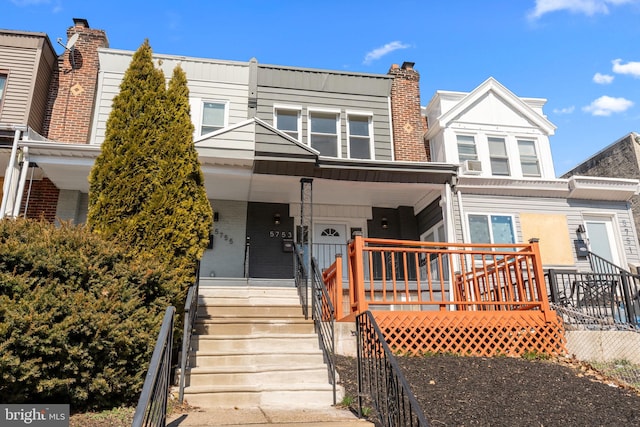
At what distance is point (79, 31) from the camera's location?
12023 millimetres

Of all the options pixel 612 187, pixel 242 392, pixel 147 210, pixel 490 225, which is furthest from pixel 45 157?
pixel 612 187

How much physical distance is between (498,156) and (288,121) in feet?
19.4

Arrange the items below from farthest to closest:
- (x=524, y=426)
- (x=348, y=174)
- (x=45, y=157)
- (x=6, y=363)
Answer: (x=348, y=174) → (x=45, y=157) → (x=524, y=426) → (x=6, y=363)

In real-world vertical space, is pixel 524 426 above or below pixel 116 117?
below

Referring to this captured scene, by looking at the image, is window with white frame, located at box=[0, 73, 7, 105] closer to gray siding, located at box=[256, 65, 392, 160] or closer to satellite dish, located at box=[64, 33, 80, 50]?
satellite dish, located at box=[64, 33, 80, 50]

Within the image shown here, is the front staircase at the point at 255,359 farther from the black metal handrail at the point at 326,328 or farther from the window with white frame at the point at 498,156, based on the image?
the window with white frame at the point at 498,156

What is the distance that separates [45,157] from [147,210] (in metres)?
4.57

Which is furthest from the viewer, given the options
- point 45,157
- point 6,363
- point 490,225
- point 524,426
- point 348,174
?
point 490,225

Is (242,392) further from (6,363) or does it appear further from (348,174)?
(348,174)

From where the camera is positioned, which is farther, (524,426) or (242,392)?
(242,392)

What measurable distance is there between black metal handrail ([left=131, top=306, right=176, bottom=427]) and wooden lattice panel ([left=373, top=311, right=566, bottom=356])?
345 centimetres

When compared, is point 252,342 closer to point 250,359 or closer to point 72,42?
point 250,359

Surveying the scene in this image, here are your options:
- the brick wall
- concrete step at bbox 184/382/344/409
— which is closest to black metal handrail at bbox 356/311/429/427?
concrete step at bbox 184/382/344/409

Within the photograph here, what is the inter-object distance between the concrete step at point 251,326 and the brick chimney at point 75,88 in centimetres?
709
